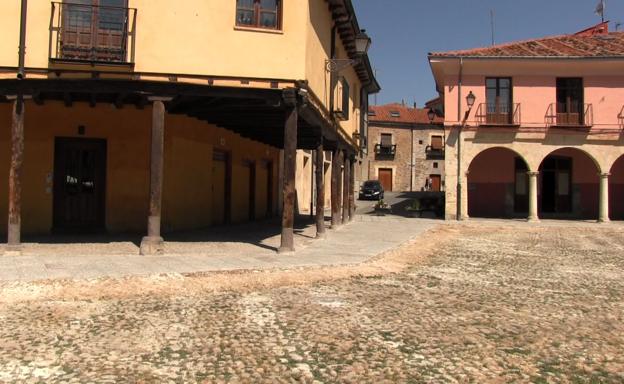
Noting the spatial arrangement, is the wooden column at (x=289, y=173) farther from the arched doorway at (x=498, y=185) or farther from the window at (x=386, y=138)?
the window at (x=386, y=138)

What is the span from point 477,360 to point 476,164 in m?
20.1

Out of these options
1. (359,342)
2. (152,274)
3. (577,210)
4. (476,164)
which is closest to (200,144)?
(152,274)

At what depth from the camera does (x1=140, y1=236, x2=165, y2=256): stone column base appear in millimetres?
8940

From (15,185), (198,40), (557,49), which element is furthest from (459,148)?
(15,185)

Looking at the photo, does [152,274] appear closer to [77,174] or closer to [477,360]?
[477,360]

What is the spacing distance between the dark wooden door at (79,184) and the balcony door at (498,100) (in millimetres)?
15443

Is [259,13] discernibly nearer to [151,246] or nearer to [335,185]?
[151,246]

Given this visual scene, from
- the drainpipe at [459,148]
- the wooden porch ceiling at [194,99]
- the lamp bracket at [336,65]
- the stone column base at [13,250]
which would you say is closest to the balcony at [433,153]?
the drainpipe at [459,148]

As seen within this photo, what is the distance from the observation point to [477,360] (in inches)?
163

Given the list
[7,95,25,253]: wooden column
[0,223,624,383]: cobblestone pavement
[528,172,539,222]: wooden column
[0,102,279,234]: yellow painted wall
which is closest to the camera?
[0,223,624,383]: cobblestone pavement

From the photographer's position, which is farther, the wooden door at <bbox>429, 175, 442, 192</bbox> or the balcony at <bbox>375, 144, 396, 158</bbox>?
the wooden door at <bbox>429, 175, 442, 192</bbox>

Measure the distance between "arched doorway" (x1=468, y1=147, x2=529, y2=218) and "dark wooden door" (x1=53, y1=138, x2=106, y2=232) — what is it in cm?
1615

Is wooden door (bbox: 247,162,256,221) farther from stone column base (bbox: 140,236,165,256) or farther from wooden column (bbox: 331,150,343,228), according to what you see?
stone column base (bbox: 140,236,165,256)

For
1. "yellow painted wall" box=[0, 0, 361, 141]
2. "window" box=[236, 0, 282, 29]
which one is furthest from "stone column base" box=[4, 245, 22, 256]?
"window" box=[236, 0, 282, 29]
